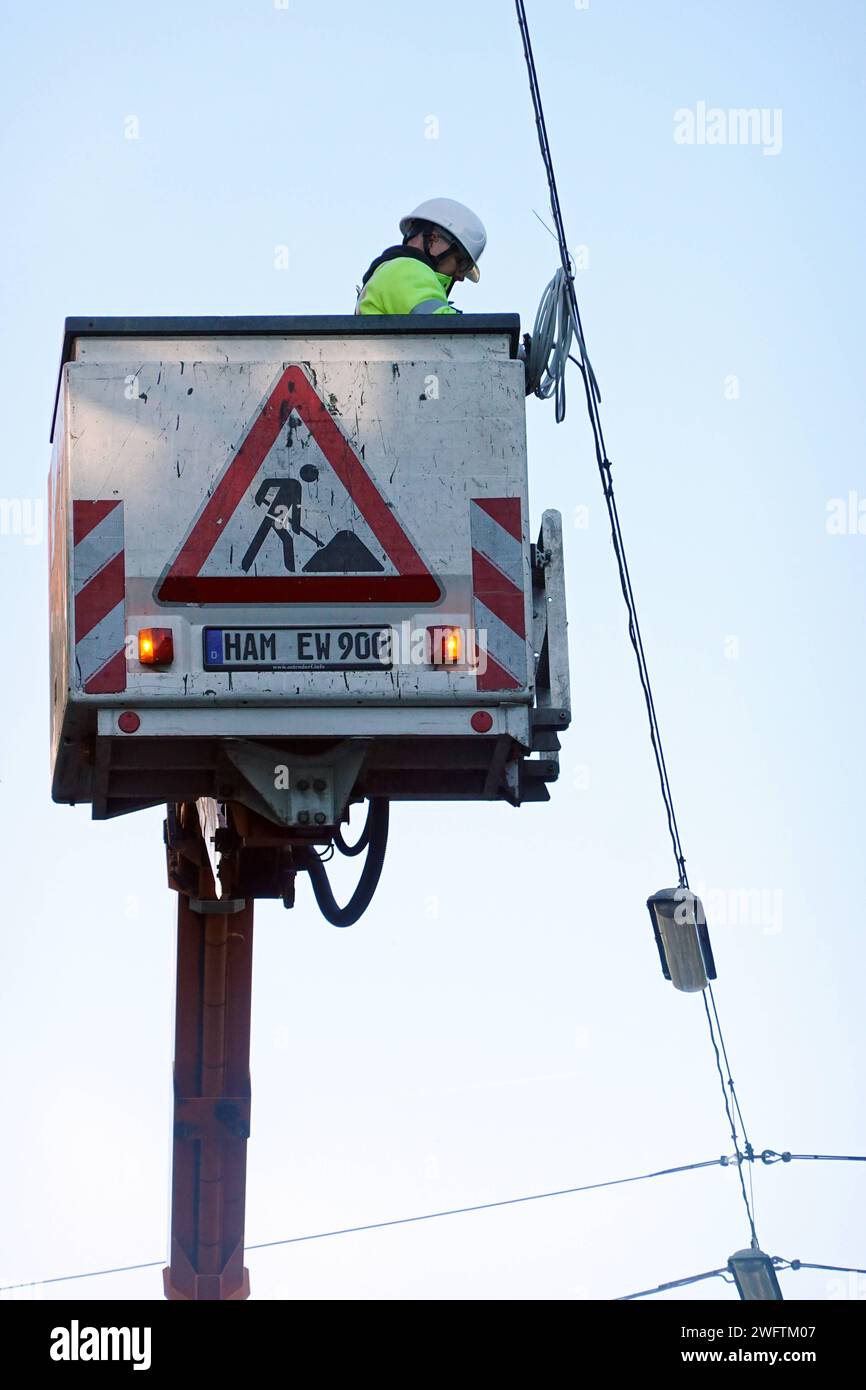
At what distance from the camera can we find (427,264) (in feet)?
29.8

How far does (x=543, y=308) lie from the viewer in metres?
8.73

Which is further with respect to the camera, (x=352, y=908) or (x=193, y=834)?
(x=193, y=834)

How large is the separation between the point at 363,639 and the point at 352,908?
1.97m

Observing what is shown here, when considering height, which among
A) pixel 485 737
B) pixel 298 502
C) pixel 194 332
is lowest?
pixel 485 737

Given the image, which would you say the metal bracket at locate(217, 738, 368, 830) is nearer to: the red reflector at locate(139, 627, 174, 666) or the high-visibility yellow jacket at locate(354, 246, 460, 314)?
the red reflector at locate(139, 627, 174, 666)

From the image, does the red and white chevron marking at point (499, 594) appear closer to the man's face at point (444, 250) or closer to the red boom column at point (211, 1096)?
the man's face at point (444, 250)

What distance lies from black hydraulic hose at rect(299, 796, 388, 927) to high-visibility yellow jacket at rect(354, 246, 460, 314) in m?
1.69

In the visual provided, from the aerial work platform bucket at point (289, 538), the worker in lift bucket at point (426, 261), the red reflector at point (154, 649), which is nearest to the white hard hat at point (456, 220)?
the worker in lift bucket at point (426, 261)

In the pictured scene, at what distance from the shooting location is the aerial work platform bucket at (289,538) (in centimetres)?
793

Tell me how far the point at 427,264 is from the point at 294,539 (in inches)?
62.2

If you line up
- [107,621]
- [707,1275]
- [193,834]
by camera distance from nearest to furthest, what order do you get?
1. [107,621]
2. [193,834]
3. [707,1275]

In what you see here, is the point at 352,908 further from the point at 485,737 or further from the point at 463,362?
the point at 463,362

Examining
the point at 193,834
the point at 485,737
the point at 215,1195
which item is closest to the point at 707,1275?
the point at 215,1195

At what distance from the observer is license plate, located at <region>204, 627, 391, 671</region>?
26.1 ft
